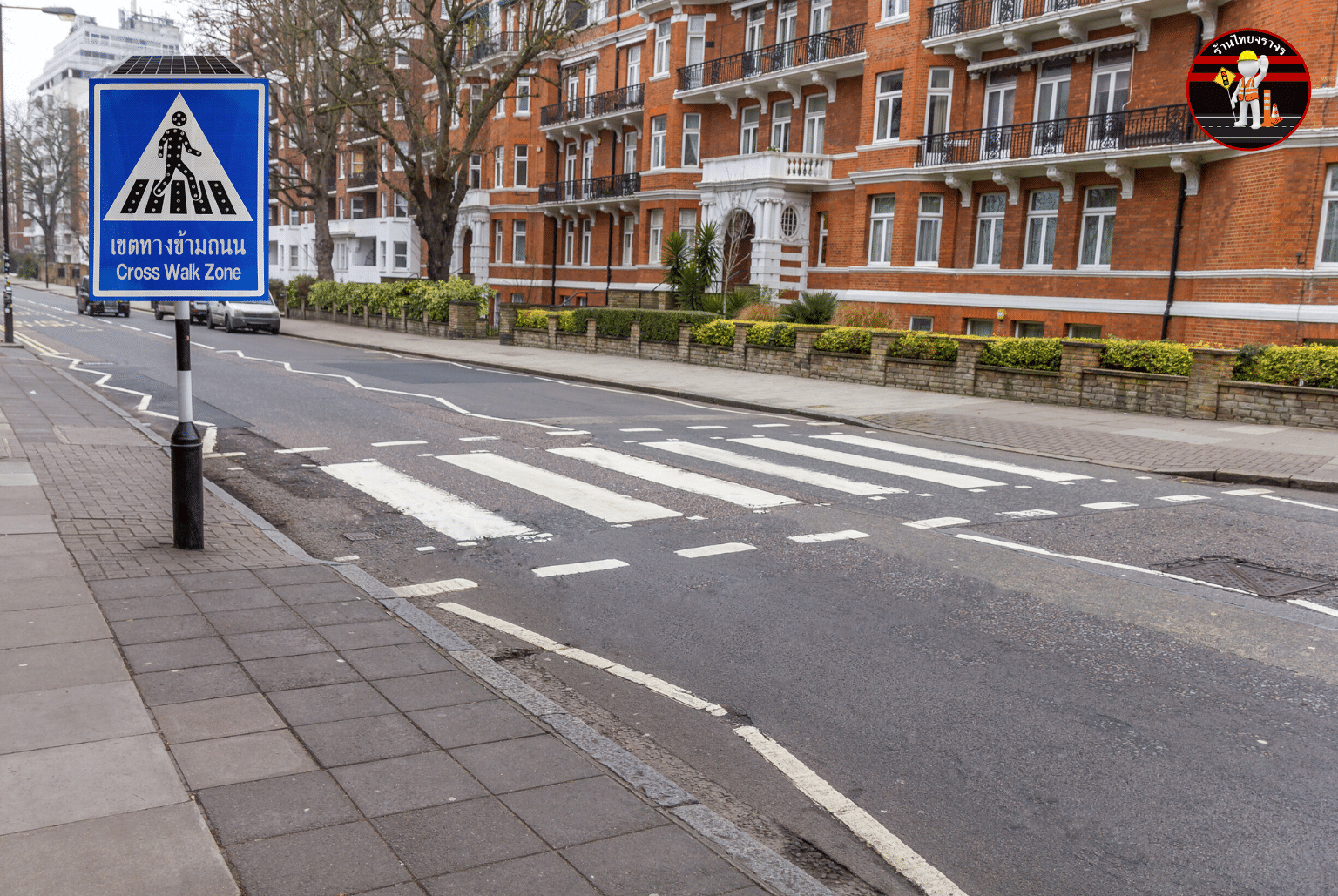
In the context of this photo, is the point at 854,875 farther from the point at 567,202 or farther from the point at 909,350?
the point at 567,202

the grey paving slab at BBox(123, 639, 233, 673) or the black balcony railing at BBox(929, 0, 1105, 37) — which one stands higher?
the black balcony railing at BBox(929, 0, 1105, 37)

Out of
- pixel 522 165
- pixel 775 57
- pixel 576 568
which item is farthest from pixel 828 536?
pixel 522 165

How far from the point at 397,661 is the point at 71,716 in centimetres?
139

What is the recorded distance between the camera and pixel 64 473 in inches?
366

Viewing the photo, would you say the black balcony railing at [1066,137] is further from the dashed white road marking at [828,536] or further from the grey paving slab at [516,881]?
the grey paving slab at [516,881]

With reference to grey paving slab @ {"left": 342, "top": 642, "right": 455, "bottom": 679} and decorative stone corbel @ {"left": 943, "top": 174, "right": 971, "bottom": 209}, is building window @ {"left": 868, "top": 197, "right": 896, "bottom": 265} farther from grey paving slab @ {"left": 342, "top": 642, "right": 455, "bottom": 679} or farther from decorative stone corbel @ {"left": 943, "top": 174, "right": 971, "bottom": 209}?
grey paving slab @ {"left": 342, "top": 642, "right": 455, "bottom": 679}

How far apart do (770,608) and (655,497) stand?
3.42 m

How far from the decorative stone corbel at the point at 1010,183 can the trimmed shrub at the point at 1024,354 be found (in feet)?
31.4

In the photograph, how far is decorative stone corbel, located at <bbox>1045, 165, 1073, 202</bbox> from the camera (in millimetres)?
26500

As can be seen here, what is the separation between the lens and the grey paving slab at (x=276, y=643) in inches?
199

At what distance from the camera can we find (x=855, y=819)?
396cm

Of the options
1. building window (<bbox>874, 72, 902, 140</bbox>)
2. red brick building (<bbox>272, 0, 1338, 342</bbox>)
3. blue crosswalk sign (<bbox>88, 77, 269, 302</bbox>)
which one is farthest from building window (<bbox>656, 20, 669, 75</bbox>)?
blue crosswalk sign (<bbox>88, 77, 269, 302</bbox>)

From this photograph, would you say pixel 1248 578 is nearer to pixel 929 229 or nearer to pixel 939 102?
pixel 929 229

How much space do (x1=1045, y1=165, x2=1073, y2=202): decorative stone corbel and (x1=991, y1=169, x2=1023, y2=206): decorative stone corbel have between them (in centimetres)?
111
